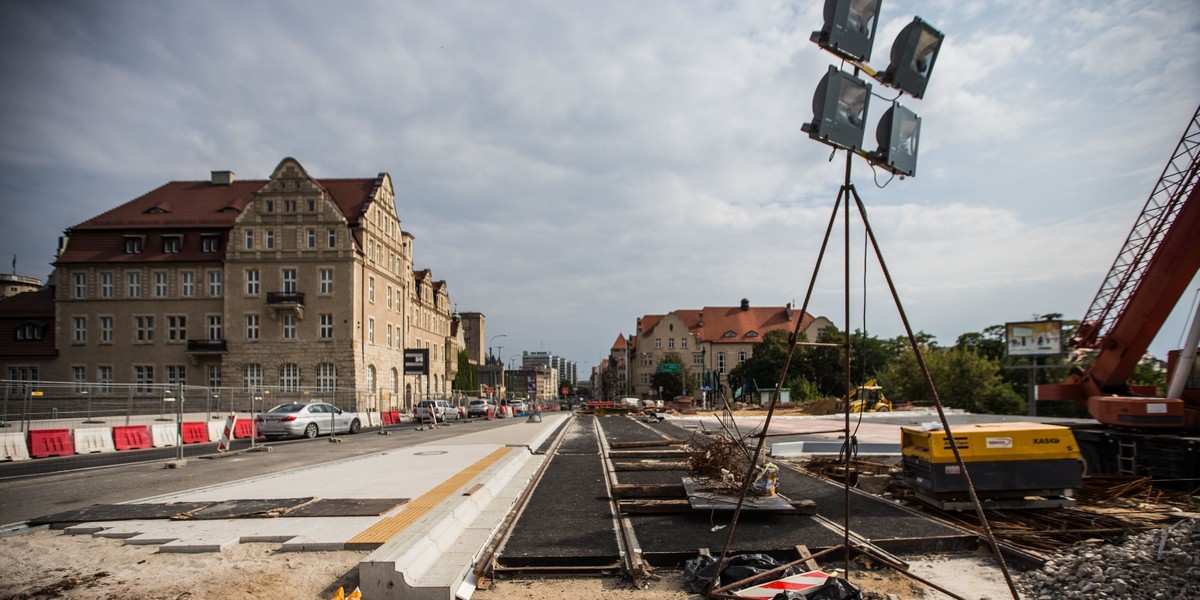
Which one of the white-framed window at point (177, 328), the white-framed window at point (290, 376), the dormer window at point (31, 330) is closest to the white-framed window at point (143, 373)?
the white-framed window at point (177, 328)

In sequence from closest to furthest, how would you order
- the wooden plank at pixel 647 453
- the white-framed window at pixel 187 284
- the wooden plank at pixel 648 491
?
Answer: the wooden plank at pixel 648 491
the wooden plank at pixel 647 453
the white-framed window at pixel 187 284

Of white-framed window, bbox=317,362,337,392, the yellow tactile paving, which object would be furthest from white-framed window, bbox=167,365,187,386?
the yellow tactile paving

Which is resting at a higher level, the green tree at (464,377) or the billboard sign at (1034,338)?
the billboard sign at (1034,338)

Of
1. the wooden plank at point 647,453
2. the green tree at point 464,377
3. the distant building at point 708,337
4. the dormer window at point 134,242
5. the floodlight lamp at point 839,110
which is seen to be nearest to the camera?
the floodlight lamp at point 839,110

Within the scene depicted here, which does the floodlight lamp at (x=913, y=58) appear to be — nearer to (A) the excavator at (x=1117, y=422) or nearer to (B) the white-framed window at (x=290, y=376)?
(A) the excavator at (x=1117, y=422)

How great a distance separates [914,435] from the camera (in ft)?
31.8

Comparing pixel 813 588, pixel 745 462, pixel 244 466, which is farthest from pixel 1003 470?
pixel 244 466

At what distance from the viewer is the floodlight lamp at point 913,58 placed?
5.67 metres

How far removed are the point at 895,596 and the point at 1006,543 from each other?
2.36 meters

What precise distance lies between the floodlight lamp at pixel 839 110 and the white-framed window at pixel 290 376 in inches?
2089

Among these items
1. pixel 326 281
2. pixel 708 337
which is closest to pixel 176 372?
pixel 326 281

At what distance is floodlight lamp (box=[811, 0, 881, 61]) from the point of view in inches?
213

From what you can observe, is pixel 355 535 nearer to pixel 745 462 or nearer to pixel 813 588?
pixel 813 588

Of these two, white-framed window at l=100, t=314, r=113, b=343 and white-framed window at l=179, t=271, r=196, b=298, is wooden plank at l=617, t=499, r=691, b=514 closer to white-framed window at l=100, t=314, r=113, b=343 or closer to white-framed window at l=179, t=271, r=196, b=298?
white-framed window at l=179, t=271, r=196, b=298
